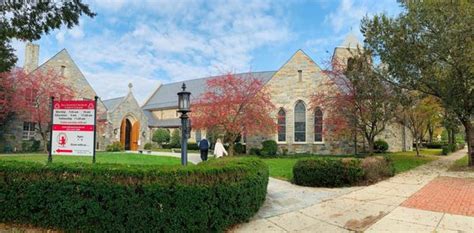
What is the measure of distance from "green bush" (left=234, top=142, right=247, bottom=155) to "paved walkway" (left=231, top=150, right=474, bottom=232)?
15.8 metres

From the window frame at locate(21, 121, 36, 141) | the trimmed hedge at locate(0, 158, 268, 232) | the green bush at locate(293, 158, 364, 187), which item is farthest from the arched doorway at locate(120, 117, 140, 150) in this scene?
the trimmed hedge at locate(0, 158, 268, 232)

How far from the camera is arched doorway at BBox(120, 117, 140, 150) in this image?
3047 cm

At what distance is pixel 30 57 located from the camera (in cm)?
2659

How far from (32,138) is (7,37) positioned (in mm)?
20309

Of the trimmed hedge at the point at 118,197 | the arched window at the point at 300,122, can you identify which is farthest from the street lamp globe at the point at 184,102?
the arched window at the point at 300,122

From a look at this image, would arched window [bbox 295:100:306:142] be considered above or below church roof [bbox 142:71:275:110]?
below

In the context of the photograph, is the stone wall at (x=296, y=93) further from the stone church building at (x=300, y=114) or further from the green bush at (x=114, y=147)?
the green bush at (x=114, y=147)

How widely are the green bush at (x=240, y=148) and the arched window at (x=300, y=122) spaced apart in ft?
14.6

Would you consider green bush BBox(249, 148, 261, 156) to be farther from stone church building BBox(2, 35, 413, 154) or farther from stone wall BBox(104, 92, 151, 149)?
stone wall BBox(104, 92, 151, 149)

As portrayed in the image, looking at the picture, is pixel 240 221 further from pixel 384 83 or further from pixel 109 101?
pixel 109 101

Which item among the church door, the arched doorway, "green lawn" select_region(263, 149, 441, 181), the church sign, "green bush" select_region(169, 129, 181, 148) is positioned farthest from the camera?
"green bush" select_region(169, 129, 181, 148)

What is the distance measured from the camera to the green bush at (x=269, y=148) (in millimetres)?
22619

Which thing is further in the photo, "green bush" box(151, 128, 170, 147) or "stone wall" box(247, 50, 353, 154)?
"green bush" box(151, 128, 170, 147)

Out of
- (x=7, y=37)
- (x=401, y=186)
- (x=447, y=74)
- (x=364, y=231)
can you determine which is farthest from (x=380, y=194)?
(x=7, y=37)
